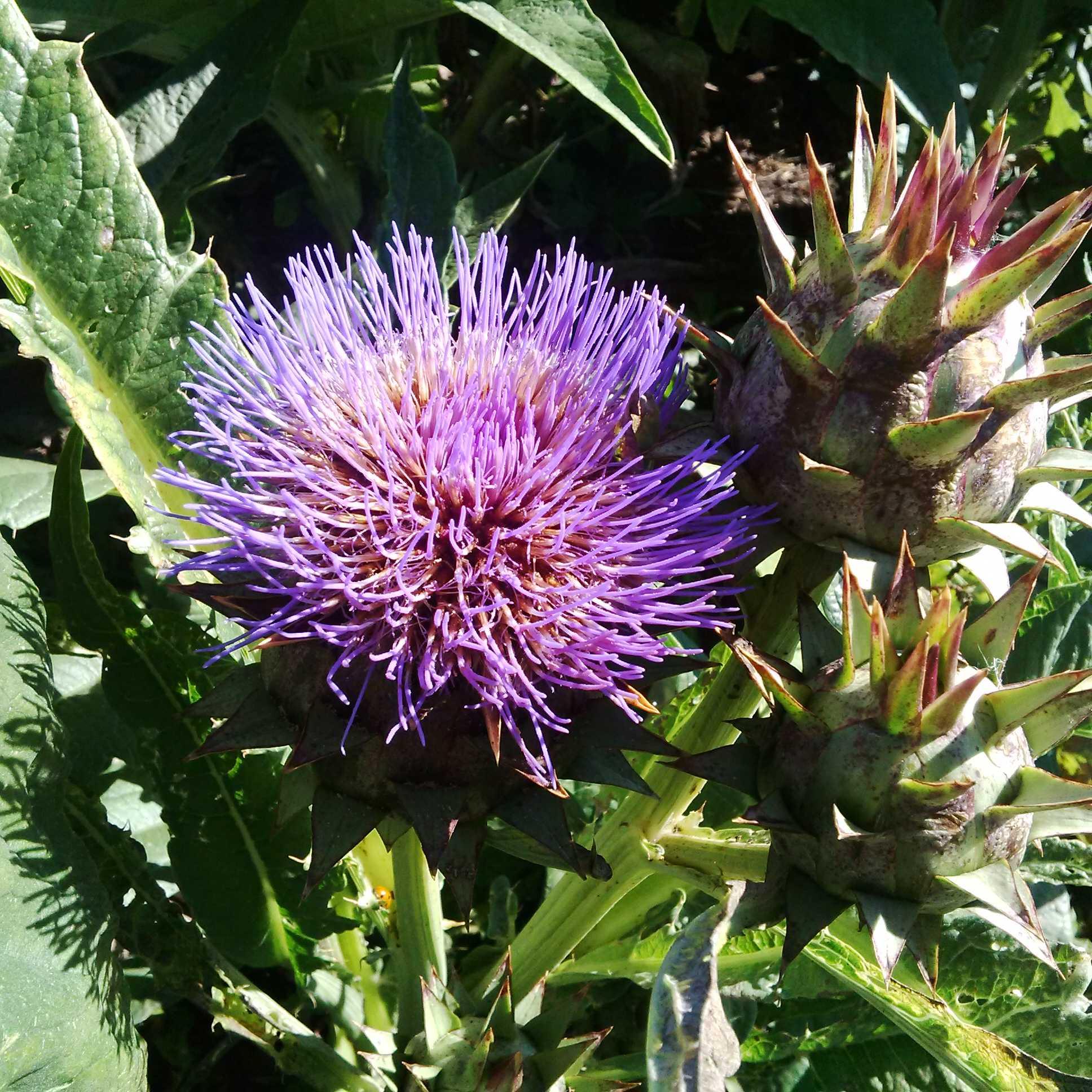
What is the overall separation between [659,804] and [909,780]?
32 cm

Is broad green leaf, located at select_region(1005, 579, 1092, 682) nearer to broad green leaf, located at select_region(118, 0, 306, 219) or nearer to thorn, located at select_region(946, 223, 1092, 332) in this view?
thorn, located at select_region(946, 223, 1092, 332)

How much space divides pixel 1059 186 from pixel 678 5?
86cm

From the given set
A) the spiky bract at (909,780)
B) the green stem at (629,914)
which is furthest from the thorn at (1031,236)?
the green stem at (629,914)

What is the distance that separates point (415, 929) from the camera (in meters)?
1.25

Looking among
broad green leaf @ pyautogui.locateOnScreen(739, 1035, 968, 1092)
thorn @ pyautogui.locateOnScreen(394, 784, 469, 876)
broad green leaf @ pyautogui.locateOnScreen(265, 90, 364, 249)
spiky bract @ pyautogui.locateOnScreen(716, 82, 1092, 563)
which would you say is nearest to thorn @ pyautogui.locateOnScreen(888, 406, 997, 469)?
spiky bract @ pyautogui.locateOnScreen(716, 82, 1092, 563)

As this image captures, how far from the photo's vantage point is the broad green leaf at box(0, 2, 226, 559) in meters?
1.20

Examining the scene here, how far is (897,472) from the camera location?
3.18 ft

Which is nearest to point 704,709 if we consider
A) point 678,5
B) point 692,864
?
point 692,864

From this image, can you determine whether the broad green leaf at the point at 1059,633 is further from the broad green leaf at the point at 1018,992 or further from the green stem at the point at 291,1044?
the green stem at the point at 291,1044

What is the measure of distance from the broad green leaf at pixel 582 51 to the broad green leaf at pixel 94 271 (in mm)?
470

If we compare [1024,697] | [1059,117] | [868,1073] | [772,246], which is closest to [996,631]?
[1024,697]

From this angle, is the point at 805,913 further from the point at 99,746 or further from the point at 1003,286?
the point at 99,746

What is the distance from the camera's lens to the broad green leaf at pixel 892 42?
67.1 inches

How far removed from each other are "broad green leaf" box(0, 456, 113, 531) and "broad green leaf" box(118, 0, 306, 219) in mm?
365
